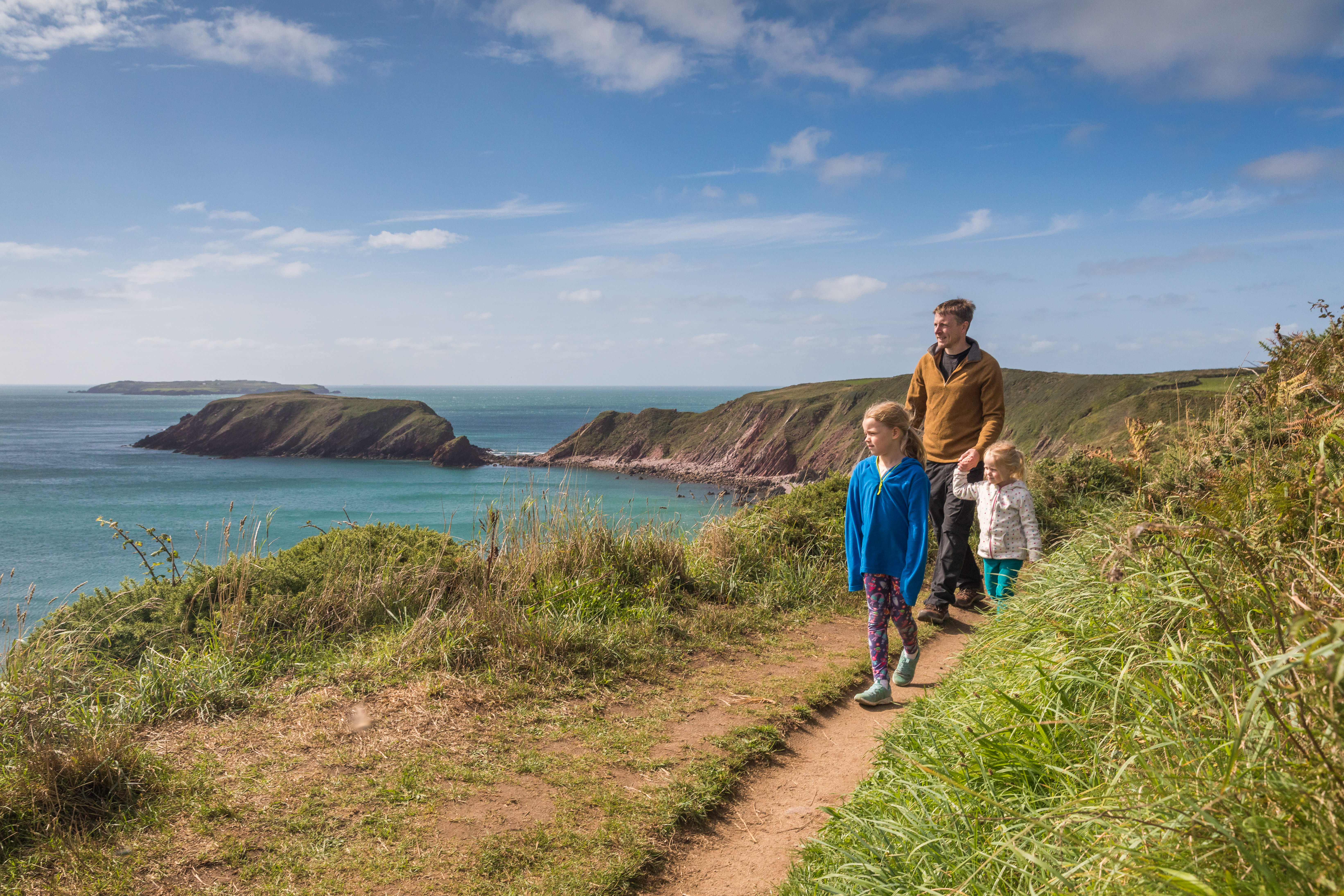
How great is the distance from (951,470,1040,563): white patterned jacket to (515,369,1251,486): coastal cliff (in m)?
34.5

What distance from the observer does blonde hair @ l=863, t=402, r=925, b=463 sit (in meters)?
4.36

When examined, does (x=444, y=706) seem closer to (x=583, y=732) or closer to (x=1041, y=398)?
(x=583, y=732)

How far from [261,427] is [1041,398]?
106 m

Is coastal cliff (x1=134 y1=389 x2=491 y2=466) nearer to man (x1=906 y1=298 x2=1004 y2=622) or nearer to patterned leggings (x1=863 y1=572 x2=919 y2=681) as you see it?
man (x1=906 y1=298 x2=1004 y2=622)

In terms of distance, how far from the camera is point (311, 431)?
109562 millimetres

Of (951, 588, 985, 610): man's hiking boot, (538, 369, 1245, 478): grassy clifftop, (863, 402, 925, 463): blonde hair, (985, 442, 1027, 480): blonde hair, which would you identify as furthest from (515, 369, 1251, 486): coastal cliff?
(863, 402, 925, 463): blonde hair

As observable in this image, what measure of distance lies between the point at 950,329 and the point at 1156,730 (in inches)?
154

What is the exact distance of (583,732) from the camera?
13.1ft

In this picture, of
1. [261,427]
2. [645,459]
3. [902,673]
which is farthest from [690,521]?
[261,427]

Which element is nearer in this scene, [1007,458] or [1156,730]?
[1156,730]

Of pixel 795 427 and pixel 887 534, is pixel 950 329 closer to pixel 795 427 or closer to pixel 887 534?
pixel 887 534

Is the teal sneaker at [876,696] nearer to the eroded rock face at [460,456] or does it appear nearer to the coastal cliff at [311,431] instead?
the eroded rock face at [460,456]

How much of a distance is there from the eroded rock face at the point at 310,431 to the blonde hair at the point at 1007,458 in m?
98.3

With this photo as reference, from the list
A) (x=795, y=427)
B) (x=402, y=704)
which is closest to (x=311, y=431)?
(x=795, y=427)
